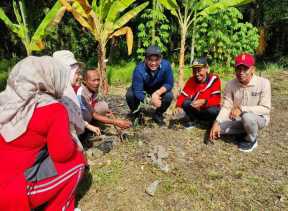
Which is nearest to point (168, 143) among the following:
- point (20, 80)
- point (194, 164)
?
point (194, 164)

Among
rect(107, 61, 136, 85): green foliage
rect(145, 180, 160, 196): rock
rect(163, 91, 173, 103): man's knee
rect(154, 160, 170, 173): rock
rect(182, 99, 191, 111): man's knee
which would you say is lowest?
rect(145, 180, 160, 196): rock

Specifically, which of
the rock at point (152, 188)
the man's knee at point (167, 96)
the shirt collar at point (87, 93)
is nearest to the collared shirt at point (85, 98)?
the shirt collar at point (87, 93)

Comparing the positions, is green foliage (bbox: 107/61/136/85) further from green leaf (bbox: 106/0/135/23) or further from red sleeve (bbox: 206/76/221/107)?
red sleeve (bbox: 206/76/221/107)

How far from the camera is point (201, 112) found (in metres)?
3.99

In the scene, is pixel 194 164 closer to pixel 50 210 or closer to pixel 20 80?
pixel 50 210

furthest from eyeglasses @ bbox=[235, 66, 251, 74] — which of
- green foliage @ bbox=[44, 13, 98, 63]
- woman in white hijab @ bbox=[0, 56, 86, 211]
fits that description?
green foliage @ bbox=[44, 13, 98, 63]

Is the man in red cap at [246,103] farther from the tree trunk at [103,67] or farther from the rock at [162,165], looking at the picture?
the tree trunk at [103,67]

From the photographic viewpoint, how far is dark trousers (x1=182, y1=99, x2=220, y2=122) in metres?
3.88

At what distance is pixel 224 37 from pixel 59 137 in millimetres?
7312

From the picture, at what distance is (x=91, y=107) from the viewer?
11.6 feet

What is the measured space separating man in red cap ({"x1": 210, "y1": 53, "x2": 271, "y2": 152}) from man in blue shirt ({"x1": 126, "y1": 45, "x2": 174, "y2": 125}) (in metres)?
0.74

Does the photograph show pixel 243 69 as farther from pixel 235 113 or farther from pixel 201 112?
pixel 201 112

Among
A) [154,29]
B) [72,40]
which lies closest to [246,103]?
[154,29]

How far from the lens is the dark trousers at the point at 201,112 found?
3.88 meters
